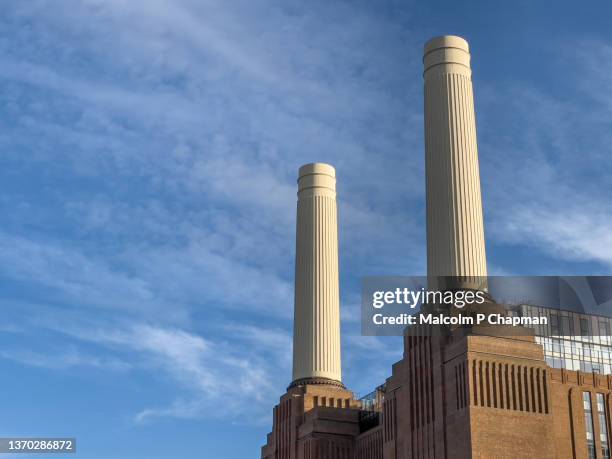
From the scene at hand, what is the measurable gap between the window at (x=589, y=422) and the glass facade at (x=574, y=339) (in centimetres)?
1253

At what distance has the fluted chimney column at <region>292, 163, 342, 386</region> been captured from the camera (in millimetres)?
100688

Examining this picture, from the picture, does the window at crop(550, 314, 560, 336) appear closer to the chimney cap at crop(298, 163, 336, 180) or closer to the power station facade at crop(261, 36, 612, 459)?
the power station facade at crop(261, 36, 612, 459)

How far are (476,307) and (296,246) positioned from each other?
38.3 meters

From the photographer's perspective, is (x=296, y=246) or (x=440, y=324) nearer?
(x=440, y=324)

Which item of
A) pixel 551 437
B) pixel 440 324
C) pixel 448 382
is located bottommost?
pixel 551 437

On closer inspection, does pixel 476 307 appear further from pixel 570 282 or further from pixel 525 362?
pixel 570 282

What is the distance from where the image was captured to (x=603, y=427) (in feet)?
242

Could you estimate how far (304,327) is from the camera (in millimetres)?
102125

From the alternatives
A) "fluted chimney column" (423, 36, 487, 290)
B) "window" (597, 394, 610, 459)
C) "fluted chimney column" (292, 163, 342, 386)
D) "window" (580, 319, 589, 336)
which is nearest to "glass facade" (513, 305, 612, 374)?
"window" (580, 319, 589, 336)

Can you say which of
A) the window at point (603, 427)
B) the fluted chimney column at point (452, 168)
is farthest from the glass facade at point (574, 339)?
the fluted chimney column at point (452, 168)

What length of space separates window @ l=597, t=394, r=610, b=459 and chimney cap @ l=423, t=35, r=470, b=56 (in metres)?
32.8

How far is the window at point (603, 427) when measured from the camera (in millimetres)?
72688

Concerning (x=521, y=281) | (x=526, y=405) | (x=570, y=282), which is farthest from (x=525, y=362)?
(x=570, y=282)

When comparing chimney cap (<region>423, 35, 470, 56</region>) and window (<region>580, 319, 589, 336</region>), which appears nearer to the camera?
chimney cap (<region>423, 35, 470, 56</region>)
